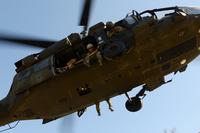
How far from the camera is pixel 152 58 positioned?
1864 centimetres

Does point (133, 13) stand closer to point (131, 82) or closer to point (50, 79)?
point (131, 82)

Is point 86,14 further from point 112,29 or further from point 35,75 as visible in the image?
point 35,75

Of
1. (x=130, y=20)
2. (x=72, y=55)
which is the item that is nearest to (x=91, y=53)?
(x=72, y=55)

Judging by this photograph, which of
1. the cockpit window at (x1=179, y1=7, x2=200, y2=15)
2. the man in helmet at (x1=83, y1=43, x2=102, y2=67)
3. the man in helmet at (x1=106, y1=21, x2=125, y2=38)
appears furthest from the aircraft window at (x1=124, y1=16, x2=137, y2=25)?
the cockpit window at (x1=179, y1=7, x2=200, y2=15)

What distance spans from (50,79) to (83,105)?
1830 mm

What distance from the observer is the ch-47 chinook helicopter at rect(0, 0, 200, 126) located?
18.5 m

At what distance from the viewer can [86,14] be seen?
19750mm

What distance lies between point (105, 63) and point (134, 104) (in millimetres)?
2341

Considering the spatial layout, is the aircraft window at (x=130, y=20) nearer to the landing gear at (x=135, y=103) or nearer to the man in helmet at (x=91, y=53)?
the man in helmet at (x=91, y=53)

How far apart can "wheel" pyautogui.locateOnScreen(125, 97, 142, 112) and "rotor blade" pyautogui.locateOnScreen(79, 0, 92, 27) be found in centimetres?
372

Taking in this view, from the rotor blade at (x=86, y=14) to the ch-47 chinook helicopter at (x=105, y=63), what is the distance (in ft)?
0.14

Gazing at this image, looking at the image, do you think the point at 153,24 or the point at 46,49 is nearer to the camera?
the point at 153,24

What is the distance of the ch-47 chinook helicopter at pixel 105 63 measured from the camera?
18516 millimetres

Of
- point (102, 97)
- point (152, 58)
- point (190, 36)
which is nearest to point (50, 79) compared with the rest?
point (102, 97)
